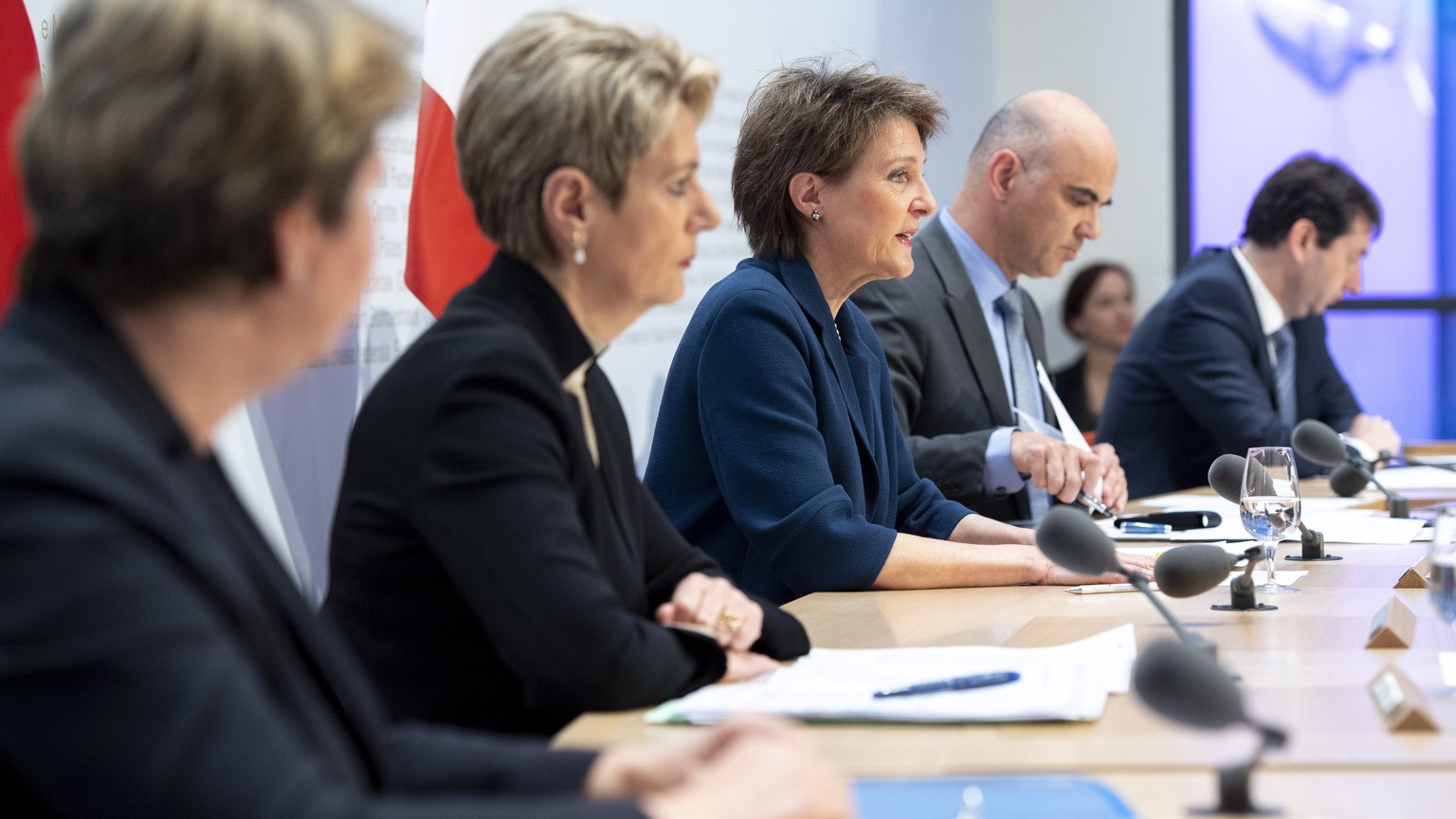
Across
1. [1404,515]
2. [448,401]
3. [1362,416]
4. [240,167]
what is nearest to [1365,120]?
[1362,416]

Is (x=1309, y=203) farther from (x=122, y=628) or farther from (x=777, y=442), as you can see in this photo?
(x=122, y=628)

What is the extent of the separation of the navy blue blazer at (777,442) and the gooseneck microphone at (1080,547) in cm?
50

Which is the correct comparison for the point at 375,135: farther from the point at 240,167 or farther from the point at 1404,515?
the point at 1404,515

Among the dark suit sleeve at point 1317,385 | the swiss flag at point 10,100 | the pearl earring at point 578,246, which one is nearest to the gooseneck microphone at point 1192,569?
the pearl earring at point 578,246

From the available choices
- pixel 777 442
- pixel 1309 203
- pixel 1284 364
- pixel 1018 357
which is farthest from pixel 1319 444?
pixel 1309 203

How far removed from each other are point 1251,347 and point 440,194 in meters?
2.51

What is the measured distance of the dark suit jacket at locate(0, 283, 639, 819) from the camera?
2.34 feet

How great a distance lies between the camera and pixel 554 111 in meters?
1.49

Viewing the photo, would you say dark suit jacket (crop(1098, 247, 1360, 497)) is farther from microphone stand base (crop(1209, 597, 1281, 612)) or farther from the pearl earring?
the pearl earring

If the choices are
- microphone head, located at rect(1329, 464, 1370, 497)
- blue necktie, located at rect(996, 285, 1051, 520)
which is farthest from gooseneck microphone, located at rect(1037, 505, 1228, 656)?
microphone head, located at rect(1329, 464, 1370, 497)

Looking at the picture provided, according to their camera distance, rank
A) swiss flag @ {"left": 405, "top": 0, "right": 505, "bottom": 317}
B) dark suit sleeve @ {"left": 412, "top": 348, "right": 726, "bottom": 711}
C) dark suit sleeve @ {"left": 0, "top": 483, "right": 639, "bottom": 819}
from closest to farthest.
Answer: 1. dark suit sleeve @ {"left": 0, "top": 483, "right": 639, "bottom": 819}
2. dark suit sleeve @ {"left": 412, "top": 348, "right": 726, "bottom": 711}
3. swiss flag @ {"left": 405, "top": 0, "right": 505, "bottom": 317}

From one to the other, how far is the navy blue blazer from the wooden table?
0.12m

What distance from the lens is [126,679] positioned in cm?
72

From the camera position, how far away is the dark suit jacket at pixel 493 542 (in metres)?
1.35
